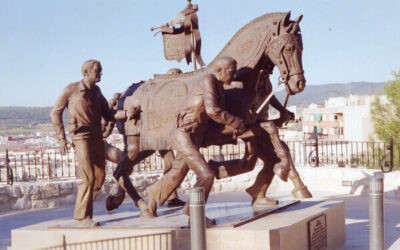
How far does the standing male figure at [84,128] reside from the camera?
7500 mm

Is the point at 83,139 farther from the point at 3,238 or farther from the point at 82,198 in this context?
the point at 3,238

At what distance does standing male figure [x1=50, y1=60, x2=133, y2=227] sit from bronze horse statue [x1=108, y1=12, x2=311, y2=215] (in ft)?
2.71

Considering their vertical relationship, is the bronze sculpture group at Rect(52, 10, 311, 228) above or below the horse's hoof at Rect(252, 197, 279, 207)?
above

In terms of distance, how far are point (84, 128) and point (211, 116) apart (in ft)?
5.33

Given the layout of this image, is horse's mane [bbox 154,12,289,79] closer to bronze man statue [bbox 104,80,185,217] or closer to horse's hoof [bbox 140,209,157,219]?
bronze man statue [bbox 104,80,185,217]

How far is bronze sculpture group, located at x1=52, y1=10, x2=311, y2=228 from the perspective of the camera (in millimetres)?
7211

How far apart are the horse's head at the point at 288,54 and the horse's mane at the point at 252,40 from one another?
0.41 ft

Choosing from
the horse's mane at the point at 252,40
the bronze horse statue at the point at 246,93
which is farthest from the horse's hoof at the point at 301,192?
the horse's mane at the point at 252,40

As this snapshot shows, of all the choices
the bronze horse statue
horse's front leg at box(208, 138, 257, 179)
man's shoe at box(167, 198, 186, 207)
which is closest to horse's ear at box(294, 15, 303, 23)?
the bronze horse statue

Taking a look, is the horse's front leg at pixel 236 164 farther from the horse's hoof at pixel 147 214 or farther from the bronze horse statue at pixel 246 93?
the horse's hoof at pixel 147 214

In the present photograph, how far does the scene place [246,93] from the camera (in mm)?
7832

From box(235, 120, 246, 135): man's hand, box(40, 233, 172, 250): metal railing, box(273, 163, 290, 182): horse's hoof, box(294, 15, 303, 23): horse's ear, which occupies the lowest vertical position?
box(40, 233, 172, 250): metal railing

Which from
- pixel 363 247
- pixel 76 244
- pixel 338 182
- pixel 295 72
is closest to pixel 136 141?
pixel 76 244

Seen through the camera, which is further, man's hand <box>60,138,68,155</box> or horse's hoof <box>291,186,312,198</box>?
horse's hoof <box>291,186,312,198</box>
